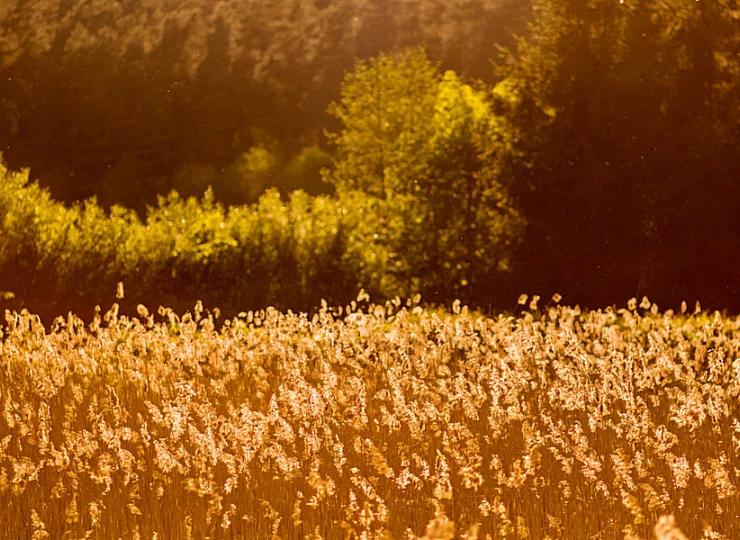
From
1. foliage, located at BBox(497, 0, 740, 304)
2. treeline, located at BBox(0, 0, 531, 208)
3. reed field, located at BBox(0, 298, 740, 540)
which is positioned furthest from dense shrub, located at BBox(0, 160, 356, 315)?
treeline, located at BBox(0, 0, 531, 208)

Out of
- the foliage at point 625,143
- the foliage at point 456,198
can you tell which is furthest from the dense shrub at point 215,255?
the foliage at point 625,143

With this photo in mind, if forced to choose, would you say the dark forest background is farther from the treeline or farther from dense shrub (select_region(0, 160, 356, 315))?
the treeline

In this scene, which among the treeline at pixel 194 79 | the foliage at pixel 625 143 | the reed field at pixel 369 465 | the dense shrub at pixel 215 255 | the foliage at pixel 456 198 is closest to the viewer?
the reed field at pixel 369 465

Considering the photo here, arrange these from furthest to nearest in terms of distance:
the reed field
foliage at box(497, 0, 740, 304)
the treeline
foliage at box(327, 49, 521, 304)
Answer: the treeline, foliage at box(327, 49, 521, 304), foliage at box(497, 0, 740, 304), the reed field

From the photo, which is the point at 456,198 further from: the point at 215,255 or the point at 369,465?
the point at 369,465

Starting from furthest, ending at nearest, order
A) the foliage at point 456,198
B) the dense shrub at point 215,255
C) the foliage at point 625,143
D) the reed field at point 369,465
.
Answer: the dense shrub at point 215,255, the foliage at point 456,198, the foliage at point 625,143, the reed field at point 369,465

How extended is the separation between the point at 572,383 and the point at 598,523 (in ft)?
3.71

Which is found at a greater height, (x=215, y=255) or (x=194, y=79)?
(x=194, y=79)

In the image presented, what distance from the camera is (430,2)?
221 feet

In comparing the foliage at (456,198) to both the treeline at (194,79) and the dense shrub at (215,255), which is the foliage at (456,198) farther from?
the treeline at (194,79)

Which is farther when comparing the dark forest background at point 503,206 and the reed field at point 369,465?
the dark forest background at point 503,206

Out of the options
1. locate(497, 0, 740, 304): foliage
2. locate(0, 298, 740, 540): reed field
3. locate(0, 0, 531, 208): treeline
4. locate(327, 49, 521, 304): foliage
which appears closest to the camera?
locate(0, 298, 740, 540): reed field

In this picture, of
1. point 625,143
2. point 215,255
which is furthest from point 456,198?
point 215,255

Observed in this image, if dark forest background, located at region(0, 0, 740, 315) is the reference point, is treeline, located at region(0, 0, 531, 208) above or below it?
above
